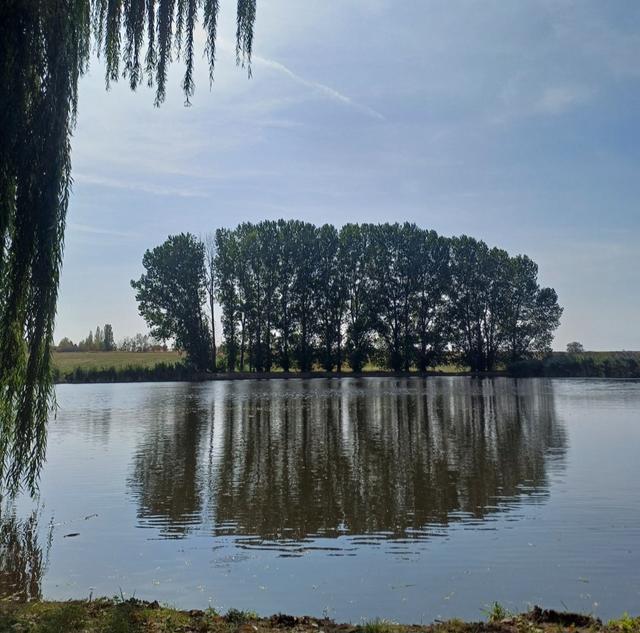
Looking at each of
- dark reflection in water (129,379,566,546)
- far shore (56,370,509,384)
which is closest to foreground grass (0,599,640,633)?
dark reflection in water (129,379,566,546)

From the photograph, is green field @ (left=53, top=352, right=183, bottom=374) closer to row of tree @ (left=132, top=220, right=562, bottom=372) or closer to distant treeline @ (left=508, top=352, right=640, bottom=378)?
row of tree @ (left=132, top=220, right=562, bottom=372)

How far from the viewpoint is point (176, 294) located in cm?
7112

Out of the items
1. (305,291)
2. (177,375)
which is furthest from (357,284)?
(177,375)

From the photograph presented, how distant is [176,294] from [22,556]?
213 feet

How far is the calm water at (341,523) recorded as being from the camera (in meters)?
6.36

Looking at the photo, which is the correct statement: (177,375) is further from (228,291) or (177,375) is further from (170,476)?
(170,476)

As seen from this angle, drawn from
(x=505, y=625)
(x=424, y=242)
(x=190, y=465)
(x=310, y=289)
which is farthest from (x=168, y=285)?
(x=505, y=625)

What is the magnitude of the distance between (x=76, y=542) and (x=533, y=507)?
6776mm

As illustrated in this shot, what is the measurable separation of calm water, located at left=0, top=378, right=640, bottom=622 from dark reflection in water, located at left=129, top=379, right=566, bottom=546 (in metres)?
0.06

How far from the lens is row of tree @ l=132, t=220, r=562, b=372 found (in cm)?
7106

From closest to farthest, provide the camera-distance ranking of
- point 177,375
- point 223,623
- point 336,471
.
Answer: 1. point 223,623
2. point 336,471
3. point 177,375

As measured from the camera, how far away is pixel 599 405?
28.5m

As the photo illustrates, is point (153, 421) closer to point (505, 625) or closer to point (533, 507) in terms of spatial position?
point (533, 507)

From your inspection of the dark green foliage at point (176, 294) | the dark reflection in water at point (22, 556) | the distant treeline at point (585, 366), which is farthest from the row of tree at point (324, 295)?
the dark reflection in water at point (22, 556)
